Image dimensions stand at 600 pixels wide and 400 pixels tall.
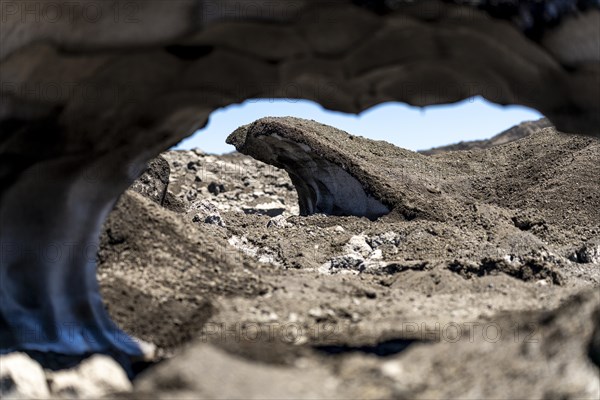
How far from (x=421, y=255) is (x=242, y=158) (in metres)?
18.5

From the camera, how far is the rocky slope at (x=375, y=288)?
3059 millimetres

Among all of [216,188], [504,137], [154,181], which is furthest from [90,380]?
[504,137]

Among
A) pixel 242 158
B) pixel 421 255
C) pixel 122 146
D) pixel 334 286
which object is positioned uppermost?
pixel 122 146

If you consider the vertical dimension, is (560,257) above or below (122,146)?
below

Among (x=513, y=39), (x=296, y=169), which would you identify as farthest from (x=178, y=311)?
(x=296, y=169)

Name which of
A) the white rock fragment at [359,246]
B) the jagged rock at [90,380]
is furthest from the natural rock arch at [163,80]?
the white rock fragment at [359,246]

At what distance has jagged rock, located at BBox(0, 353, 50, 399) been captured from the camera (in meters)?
3.87

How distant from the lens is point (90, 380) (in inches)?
169

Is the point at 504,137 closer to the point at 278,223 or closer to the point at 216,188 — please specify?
the point at 216,188

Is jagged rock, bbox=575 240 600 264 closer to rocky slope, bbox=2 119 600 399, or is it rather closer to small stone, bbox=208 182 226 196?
rocky slope, bbox=2 119 600 399

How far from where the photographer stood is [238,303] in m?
5.95

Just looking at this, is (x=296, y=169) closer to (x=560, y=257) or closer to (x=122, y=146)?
(x=560, y=257)

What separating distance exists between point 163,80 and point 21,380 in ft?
6.06

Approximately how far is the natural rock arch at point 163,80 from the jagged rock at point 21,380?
90 cm
